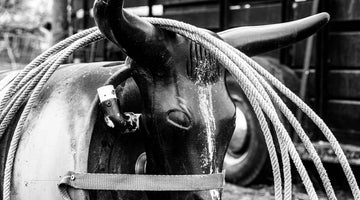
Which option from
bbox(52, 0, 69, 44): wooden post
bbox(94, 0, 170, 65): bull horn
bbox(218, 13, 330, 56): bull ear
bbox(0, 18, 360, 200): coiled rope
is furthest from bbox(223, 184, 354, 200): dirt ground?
bbox(52, 0, 69, 44): wooden post

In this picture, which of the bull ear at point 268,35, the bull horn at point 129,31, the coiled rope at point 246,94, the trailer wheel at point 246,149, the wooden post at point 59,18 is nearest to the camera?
the bull horn at point 129,31

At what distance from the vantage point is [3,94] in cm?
228

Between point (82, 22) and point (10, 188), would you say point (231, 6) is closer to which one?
point (82, 22)

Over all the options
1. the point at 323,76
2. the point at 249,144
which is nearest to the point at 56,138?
the point at 249,144

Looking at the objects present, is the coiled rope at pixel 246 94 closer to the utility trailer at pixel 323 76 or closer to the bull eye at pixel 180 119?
the bull eye at pixel 180 119

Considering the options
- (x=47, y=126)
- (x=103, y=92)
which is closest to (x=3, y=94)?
(x=47, y=126)

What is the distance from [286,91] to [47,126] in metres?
0.87

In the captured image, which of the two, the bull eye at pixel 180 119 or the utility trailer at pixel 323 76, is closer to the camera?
the bull eye at pixel 180 119

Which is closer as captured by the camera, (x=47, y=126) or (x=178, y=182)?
(x=178, y=182)

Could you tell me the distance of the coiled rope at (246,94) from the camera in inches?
72.5

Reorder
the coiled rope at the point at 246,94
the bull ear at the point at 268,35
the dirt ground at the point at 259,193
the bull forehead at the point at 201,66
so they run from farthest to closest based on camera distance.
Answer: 1. the dirt ground at the point at 259,193
2. the bull ear at the point at 268,35
3. the bull forehead at the point at 201,66
4. the coiled rope at the point at 246,94

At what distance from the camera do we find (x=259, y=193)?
17.4 ft

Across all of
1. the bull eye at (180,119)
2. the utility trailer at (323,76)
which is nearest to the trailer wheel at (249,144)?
the utility trailer at (323,76)

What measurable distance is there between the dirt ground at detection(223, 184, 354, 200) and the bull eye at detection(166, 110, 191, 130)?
3182 mm
